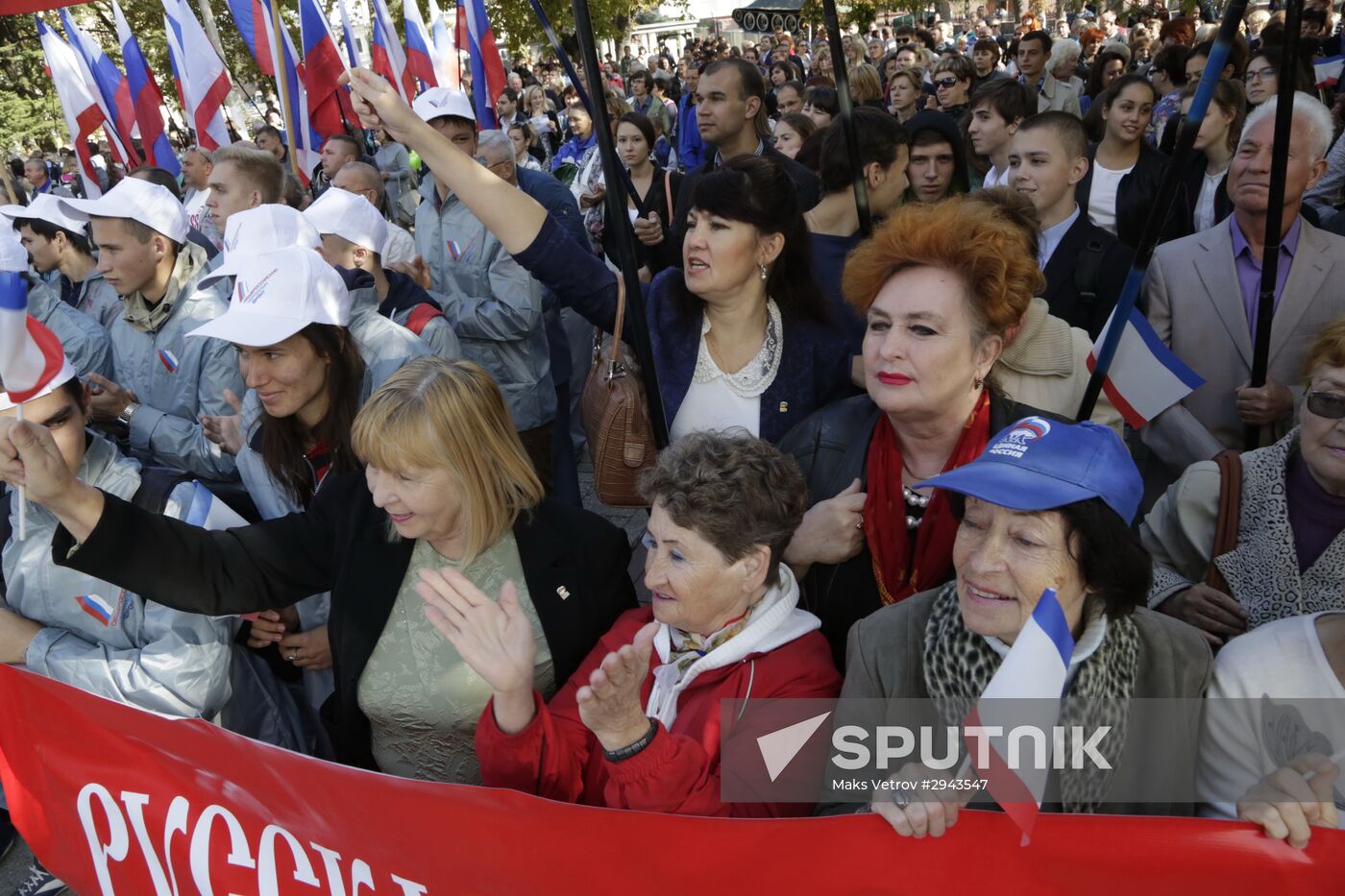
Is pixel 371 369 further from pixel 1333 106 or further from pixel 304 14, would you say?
pixel 1333 106

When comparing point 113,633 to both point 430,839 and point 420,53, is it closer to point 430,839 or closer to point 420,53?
point 430,839

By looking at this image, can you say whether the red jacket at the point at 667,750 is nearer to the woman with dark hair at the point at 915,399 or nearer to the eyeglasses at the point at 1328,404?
the woman with dark hair at the point at 915,399

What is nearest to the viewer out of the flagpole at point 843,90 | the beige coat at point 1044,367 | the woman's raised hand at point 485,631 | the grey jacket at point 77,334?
the woman's raised hand at point 485,631

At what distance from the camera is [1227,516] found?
2422mm

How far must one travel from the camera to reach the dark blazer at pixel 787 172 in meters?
3.03

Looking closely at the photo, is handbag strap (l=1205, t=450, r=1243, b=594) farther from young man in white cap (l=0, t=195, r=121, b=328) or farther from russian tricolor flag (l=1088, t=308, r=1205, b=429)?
young man in white cap (l=0, t=195, r=121, b=328)

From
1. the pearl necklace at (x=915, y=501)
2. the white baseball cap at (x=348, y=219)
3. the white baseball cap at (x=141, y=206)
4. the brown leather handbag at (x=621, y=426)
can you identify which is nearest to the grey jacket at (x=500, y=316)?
the white baseball cap at (x=348, y=219)

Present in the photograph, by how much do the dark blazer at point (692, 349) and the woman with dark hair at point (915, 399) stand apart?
0.43m

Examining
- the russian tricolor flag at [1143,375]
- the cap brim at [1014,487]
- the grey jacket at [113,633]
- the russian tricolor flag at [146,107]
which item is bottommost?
the grey jacket at [113,633]

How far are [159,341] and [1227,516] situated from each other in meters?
3.58

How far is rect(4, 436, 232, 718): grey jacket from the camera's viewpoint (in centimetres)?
255

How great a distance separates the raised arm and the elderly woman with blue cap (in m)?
1.21

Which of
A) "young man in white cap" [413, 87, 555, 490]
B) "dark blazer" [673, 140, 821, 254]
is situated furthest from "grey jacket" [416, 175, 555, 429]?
"dark blazer" [673, 140, 821, 254]


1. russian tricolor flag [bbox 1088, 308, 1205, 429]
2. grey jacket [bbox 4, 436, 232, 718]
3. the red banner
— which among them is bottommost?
the red banner
